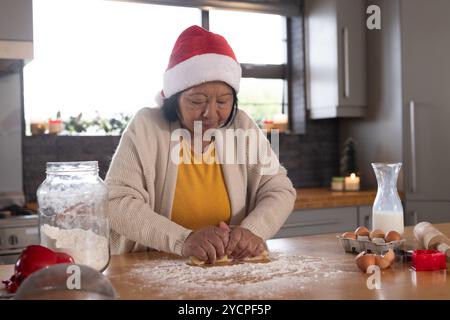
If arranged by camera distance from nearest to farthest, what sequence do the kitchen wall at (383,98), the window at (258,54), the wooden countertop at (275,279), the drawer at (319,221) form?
the wooden countertop at (275,279), the drawer at (319,221), the kitchen wall at (383,98), the window at (258,54)

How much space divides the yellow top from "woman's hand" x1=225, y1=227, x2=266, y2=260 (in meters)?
0.30

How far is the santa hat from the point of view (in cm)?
175

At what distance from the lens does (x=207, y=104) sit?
1.73 meters

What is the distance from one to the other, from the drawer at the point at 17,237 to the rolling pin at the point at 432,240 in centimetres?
176

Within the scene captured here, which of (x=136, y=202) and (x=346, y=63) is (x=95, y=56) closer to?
(x=346, y=63)

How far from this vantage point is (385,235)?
4.85ft

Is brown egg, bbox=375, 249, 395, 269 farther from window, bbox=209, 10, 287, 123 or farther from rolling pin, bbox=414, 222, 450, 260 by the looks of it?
window, bbox=209, 10, 287, 123

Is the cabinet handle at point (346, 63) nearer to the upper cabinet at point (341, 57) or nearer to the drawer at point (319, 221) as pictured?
the upper cabinet at point (341, 57)

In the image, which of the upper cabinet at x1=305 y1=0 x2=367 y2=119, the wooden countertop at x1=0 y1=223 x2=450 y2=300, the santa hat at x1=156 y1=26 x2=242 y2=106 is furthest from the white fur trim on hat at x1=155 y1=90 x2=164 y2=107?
the upper cabinet at x1=305 y1=0 x2=367 y2=119

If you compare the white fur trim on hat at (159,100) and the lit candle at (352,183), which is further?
the lit candle at (352,183)

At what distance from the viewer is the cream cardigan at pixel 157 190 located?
1562 millimetres

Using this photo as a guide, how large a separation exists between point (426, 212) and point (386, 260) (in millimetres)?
2203

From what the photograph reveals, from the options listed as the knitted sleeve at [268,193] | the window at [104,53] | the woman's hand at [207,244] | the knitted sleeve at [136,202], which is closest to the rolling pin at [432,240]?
the knitted sleeve at [268,193]
